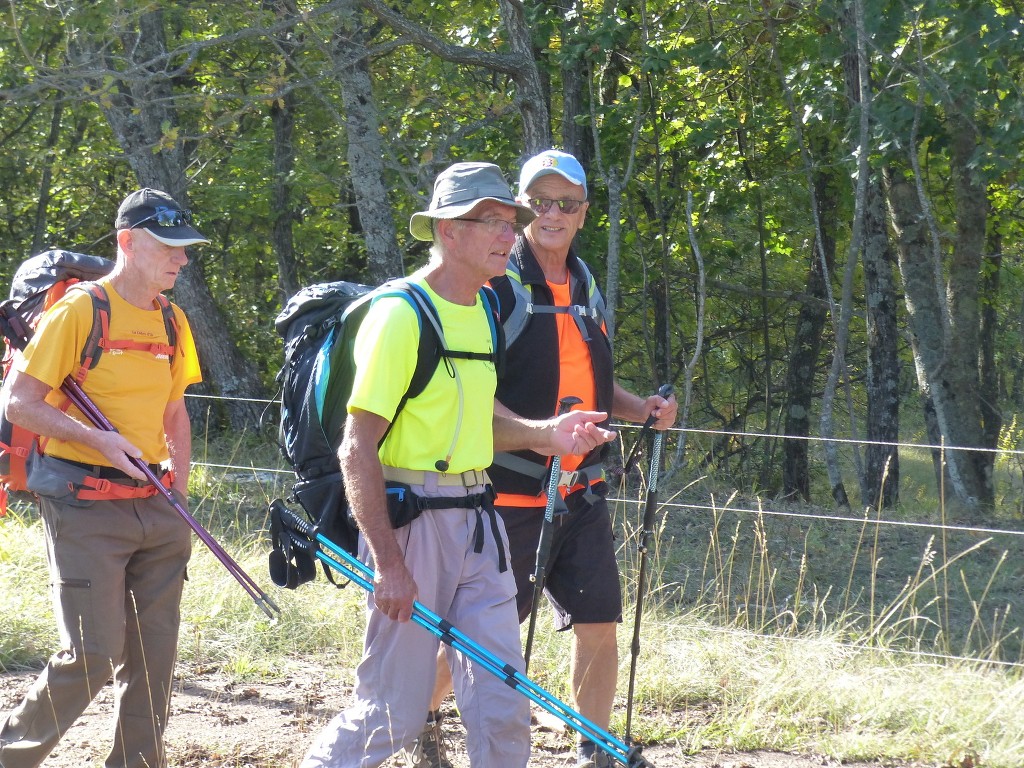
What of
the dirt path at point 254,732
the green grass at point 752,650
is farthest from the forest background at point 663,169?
the dirt path at point 254,732

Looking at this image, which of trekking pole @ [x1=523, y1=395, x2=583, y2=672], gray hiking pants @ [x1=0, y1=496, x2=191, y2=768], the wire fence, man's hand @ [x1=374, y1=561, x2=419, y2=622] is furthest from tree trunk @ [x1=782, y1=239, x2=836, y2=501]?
man's hand @ [x1=374, y1=561, x2=419, y2=622]

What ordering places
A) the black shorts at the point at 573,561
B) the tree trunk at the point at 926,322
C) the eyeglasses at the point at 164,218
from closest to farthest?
the eyeglasses at the point at 164,218
the black shorts at the point at 573,561
the tree trunk at the point at 926,322

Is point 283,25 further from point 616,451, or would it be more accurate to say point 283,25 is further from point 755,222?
point 755,222

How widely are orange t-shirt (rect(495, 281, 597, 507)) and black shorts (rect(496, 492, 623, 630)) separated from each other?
33mm

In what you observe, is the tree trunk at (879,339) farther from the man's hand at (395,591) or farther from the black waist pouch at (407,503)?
the man's hand at (395,591)

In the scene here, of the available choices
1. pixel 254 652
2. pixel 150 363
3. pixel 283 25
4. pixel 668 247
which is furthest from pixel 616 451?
pixel 150 363

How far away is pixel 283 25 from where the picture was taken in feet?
24.5

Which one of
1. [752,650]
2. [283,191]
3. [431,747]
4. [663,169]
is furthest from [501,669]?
[283,191]

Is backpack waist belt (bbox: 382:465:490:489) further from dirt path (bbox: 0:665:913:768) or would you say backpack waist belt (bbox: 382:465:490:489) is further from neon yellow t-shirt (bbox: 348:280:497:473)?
dirt path (bbox: 0:665:913:768)

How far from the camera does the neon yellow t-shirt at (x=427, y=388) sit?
9.30ft

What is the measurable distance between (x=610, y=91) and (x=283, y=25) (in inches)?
179

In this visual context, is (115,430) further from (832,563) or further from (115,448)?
(832,563)

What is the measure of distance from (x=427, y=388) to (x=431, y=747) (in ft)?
5.10

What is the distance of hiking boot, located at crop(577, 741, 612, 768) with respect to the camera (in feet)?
12.3
